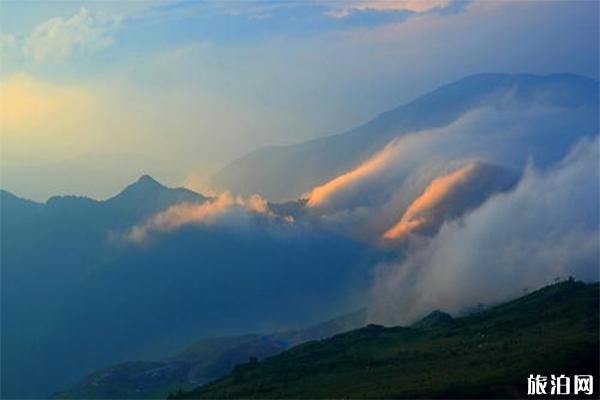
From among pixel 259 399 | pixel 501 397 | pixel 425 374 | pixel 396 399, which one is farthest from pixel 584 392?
pixel 259 399

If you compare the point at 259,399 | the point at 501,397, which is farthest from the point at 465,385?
the point at 259,399

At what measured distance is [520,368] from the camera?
151250 millimetres

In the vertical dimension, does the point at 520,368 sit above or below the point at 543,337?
below

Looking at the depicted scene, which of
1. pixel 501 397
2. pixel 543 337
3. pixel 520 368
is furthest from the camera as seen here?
pixel 543 337

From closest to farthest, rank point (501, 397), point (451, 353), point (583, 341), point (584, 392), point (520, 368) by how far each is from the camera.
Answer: point (584, 392), point (501, 397), point (520, 368), point (583, 341), point (451, 353)

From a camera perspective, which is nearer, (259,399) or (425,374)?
(425,374)

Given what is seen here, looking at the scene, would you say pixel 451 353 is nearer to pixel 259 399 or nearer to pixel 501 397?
pixel 259 399

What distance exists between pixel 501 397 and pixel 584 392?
15.3 metres

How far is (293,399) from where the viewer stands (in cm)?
18588

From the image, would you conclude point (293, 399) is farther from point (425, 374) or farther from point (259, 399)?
point (425, 374)

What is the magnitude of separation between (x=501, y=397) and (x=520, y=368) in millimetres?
11761

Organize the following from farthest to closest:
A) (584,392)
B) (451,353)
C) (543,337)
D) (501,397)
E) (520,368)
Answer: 1. (451,353)
2. (543,337)
3. (520,368)
4. (501,397)
5. (584,392)

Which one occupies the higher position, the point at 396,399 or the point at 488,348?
the point at 488,348

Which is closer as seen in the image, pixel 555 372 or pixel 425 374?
pixel 555 372
